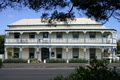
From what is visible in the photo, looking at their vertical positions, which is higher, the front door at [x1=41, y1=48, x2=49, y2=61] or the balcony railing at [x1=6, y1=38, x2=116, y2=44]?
the balcony railing at [x1=6, y1=38, x2=116, y2=44]

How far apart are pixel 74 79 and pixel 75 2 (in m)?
1.74

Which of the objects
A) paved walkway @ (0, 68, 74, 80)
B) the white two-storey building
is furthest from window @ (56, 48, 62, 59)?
paved walkway @ (0, 68, 74, 80)

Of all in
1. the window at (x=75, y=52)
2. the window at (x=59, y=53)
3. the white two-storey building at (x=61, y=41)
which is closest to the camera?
the white two-storey building at (x=61, y=41)

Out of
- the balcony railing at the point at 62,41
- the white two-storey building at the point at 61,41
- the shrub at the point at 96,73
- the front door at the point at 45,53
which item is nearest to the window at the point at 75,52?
the white two-storey building at the point at 61,41

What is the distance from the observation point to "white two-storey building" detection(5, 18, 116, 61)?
4238cm

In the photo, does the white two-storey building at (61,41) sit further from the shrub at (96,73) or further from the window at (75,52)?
the shrub at (96,73)

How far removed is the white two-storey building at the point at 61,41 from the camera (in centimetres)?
4238

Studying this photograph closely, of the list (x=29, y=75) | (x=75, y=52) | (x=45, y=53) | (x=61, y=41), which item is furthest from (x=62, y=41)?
(x=29, y=75)

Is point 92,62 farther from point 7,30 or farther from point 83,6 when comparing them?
point 7,30

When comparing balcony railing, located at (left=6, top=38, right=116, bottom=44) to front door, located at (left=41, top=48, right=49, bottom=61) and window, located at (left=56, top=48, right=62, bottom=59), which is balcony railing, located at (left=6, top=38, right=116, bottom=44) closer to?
window, located at (left=56, top=48, right=62, bottom=59)

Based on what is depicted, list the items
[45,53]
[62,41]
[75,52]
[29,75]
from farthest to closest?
[45,53] → [75,52] → [62,41] → [29,75]

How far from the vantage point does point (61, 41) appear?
141 ft

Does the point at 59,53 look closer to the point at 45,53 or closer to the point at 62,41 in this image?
the point at 62,41

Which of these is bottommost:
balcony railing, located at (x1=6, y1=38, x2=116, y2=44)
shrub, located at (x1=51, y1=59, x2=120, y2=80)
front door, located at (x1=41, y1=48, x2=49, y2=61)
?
front door, located at (x1=41, y1=48, x2=49, y2=61)
